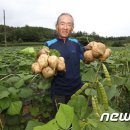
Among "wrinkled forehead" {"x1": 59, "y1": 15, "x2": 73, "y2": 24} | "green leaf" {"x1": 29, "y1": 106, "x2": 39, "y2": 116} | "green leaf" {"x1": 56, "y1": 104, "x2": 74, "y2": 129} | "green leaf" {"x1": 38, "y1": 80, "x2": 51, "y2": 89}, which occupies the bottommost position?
"green leaf" {"x1": 29, "y1": 106, "x2": 39, "y2": 116}

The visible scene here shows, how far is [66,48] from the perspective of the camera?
2.51 meters

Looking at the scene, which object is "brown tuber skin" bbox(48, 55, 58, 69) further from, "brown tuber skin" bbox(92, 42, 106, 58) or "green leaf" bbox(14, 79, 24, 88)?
"green leaf" bbox(14, 79, 24, 88)

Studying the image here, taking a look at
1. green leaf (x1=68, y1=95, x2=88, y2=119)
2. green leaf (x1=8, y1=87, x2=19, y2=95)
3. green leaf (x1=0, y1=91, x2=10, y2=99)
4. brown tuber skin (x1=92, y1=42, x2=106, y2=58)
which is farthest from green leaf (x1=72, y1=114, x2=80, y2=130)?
green leaf (x1=8, y1=87, x2=19, y2=95)

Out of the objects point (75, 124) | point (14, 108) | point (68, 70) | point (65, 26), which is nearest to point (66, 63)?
point (68, 70)

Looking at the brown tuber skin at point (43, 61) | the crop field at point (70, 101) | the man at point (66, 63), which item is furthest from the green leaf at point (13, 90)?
the brown tuber skin at point (43, 61)

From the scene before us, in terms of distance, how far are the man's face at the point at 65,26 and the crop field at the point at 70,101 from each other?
0.66 ft

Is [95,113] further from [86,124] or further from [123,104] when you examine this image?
[123,104]

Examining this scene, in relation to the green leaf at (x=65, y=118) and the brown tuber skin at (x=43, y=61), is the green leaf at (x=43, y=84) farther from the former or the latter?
the green leaf at (x=65, y=118)

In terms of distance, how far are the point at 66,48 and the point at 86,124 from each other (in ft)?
Result: 4.59

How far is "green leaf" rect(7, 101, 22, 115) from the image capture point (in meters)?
2.12

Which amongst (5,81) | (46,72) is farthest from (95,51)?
(5,81)

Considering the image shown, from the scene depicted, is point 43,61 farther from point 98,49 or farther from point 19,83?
point 19,83

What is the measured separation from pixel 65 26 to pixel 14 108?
658 millimetres

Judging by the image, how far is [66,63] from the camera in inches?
99.3
